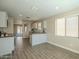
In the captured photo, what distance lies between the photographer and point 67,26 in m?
5.79

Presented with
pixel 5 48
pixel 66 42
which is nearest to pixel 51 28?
pixel 66 42

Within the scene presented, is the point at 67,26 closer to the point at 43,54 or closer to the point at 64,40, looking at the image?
the point at 64,40

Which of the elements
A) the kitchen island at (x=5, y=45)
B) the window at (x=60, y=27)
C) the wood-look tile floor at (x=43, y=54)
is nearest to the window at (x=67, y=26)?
the window at (x=60, y=27)

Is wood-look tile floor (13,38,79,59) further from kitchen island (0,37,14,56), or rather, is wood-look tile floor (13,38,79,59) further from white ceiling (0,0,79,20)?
white ceiling (0,0,79,20)

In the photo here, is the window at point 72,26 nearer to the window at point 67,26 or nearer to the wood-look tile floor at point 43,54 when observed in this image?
the window at point 67,26

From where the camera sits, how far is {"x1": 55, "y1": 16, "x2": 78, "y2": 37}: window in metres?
5.14

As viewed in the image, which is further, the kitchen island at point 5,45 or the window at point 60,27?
the window at point 60,27

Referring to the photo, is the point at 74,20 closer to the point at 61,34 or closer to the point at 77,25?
the point at 77,25

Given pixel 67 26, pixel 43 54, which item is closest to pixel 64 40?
pixel 67 26

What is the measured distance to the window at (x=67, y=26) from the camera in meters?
5.14

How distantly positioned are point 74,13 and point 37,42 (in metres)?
3.88

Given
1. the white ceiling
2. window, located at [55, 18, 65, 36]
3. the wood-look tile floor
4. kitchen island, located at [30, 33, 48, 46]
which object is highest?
the white ceiling

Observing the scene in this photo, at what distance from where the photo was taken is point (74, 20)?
5211mm

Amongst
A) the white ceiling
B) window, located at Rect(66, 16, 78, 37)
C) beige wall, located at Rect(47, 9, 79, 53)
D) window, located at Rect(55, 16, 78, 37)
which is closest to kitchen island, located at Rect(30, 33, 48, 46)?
beige wall, located at Rect(47, 9, 79, 53)
